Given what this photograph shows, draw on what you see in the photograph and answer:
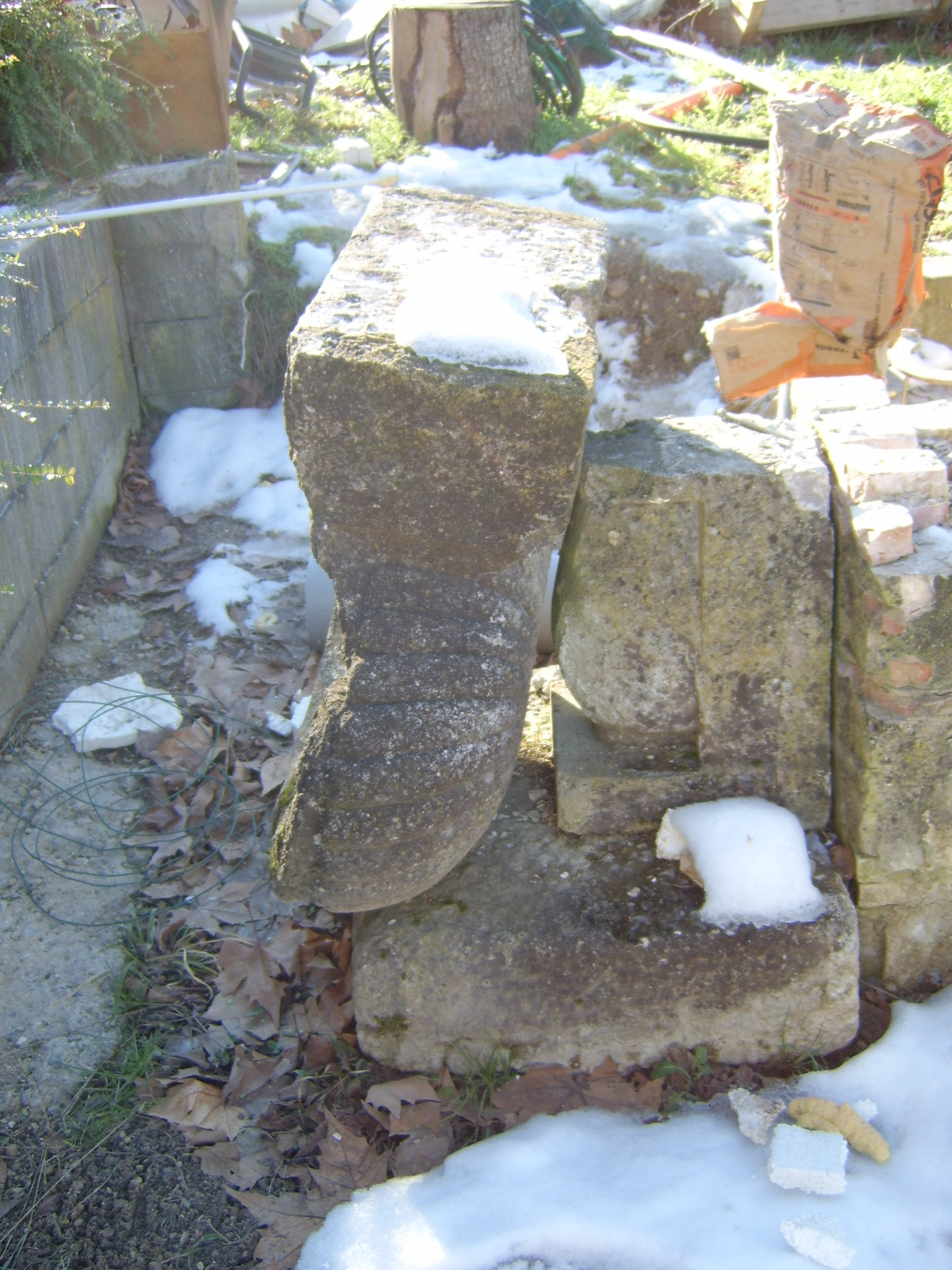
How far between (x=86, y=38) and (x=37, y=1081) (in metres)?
4.53

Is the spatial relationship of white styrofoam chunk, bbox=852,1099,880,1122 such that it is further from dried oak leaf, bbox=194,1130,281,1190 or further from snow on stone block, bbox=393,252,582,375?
snow on stone block, bbox=393,252,582,375

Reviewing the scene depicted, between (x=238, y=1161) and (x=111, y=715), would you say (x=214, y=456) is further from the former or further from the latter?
(x=238, y=1161)

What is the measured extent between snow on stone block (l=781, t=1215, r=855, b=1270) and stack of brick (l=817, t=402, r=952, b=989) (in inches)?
25.9

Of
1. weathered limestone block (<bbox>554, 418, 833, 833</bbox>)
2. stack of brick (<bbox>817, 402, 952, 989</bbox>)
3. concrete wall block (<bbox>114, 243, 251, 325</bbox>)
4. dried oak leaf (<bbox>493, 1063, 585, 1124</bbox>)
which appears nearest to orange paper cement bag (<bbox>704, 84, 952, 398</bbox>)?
stack of brick (<bbox>817, 402, 952, 989</bbox>)

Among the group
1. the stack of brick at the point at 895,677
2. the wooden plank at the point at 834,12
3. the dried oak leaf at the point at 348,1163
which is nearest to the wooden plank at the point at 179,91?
the stack of brick at the point at 895,677

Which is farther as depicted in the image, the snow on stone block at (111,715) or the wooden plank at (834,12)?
the wooden plank at (834,12)

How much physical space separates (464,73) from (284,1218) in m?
5.95

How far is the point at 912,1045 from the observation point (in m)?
2.23

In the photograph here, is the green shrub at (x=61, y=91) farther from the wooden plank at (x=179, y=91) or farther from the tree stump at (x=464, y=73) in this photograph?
the tree stump at (x=464, y=73)

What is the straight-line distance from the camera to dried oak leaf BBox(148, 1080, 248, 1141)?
7.29ft

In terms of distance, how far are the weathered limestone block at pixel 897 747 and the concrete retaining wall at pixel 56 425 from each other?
262 cm

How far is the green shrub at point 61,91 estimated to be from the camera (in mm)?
4453

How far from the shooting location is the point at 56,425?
4062 mm

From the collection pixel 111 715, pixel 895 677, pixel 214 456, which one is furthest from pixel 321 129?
pixel 895 677
